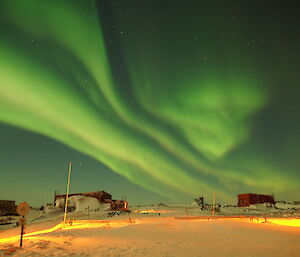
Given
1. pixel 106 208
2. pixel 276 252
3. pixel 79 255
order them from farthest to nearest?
pixel 106 208
pixel 276 252
pixel 79 255

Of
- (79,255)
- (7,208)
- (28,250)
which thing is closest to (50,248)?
(28,250)

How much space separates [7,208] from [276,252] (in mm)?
108867

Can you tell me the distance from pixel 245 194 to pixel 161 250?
128 meters

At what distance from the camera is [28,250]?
48.0ft

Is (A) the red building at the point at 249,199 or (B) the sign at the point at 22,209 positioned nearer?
(B) the sign at the point at 22,209

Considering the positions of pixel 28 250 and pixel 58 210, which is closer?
pixel 28 250

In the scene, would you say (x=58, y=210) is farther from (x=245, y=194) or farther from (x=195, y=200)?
(x=245, y=194)

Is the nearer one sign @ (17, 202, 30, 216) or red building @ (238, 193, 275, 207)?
sign @ (17, 202, 30, 216)

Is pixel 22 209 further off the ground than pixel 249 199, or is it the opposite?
pixel 249 199

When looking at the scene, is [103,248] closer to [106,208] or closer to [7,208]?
[106,208]

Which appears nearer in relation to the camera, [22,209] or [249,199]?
[22,209]

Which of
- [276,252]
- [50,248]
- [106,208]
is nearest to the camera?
[50,248]

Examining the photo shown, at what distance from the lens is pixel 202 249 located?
16688 mm

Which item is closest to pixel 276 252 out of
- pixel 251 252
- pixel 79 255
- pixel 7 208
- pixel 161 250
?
pixel 251 252
